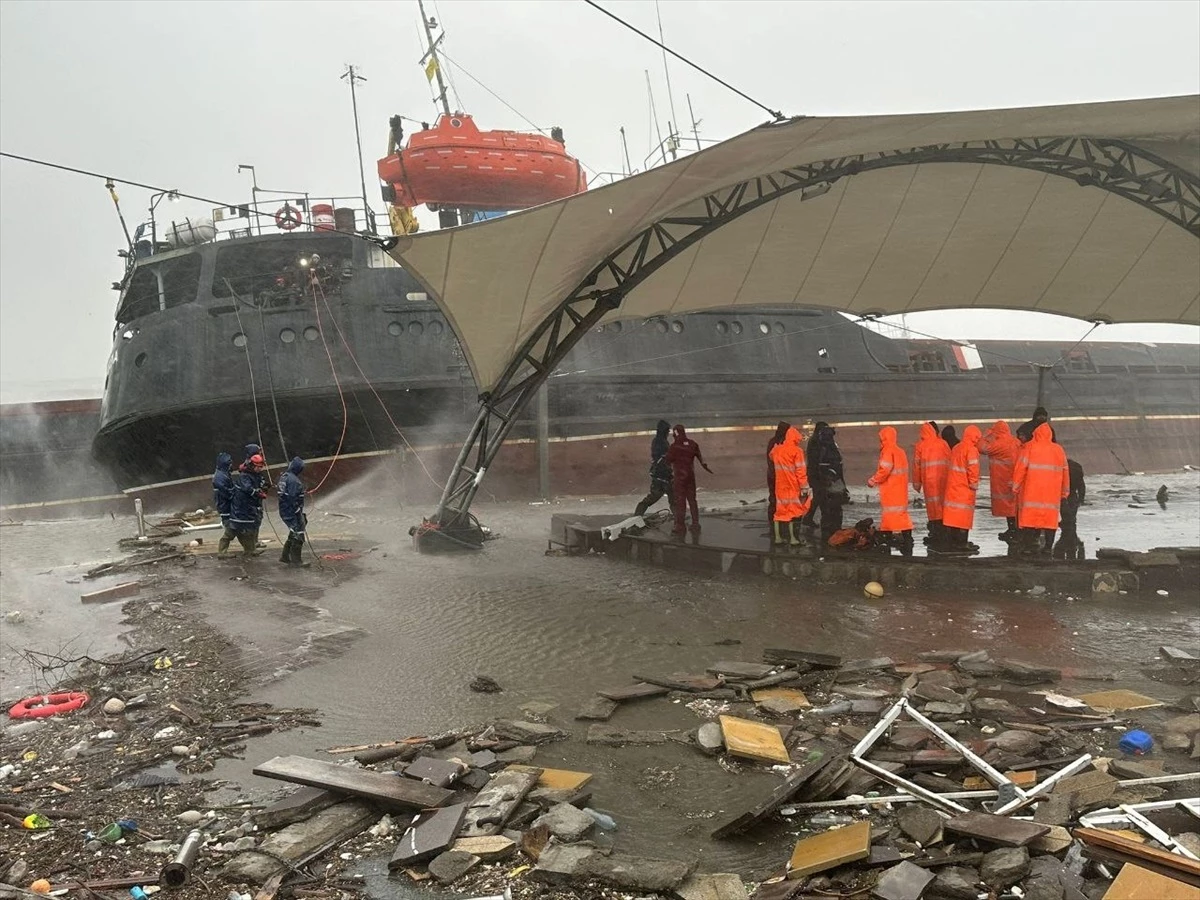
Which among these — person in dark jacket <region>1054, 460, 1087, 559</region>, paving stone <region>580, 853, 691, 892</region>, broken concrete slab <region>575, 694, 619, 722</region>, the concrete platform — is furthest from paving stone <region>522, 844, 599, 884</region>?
person in dark jacket <region>1054, 460, 1087, 559</region>

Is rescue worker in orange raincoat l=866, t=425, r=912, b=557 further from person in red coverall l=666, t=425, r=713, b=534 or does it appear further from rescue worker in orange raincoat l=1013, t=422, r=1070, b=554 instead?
person in red coverall l=666, t=425, r=713, b=534

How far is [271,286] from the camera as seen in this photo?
701 inches

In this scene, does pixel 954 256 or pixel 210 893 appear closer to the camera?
pixel 210 893

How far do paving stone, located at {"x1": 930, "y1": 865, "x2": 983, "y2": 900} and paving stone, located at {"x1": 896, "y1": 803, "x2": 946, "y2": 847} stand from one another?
0.76ft

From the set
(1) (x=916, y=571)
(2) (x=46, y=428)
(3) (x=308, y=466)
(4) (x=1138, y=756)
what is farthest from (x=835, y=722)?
(2) (x=46, y=428)

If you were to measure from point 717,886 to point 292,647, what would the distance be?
4.95 metres

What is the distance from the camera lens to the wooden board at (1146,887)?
95.4 inches

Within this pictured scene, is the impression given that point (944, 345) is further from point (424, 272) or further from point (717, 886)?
point (717, 886)

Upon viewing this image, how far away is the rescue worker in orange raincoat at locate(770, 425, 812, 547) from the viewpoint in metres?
9.43

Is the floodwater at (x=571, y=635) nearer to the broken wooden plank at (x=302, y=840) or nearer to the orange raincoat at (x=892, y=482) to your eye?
the broken wooden plank at (x=302, y=840)

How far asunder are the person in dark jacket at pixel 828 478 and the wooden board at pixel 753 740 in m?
6.00

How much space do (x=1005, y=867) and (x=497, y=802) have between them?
2163 millimetres

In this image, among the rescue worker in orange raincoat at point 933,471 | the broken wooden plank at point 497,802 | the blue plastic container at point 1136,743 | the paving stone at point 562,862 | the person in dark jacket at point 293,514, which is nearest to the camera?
the paving stone at point 562,862

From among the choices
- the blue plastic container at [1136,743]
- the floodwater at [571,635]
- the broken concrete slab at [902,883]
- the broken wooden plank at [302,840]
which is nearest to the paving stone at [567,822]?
the floodwater at [571,635]
